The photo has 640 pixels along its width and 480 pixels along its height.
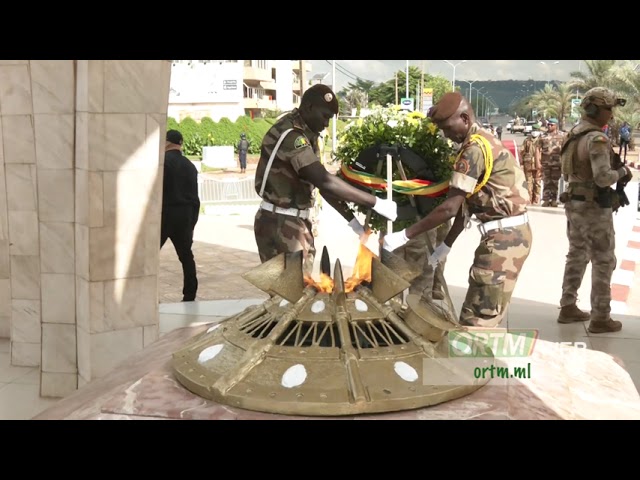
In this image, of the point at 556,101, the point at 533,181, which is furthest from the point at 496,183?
the point at 556,101

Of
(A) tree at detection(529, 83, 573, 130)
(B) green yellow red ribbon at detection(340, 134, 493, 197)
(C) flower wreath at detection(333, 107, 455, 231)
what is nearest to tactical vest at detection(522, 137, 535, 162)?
(C) flower wreath at detection(333, 107, 455, 231)

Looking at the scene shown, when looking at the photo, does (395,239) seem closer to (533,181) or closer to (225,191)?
(533,181)

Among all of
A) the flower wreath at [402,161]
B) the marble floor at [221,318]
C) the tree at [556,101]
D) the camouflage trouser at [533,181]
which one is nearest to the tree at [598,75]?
the tree at [556,101]

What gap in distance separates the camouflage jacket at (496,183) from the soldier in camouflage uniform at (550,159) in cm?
1121

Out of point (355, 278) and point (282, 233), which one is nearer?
point (355, 278)

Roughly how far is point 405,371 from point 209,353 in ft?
3.41

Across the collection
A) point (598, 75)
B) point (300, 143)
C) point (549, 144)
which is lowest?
point (300, 143)

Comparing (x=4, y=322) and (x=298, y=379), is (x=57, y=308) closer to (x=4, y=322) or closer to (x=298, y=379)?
(x=4, y=322)

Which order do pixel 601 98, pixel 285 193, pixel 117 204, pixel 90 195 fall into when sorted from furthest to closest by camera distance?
pixel 601 98
pixel 117 204
pixel 90 195
pixel 285 193

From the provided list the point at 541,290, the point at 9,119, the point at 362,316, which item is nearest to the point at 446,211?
the point at 362,316

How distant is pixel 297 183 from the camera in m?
4.70

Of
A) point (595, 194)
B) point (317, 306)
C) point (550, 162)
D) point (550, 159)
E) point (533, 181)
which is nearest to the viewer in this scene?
point (317, 306)

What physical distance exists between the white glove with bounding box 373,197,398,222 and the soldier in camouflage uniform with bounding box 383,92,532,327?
18 centimetres

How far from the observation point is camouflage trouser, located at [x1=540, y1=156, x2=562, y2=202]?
14.9m
